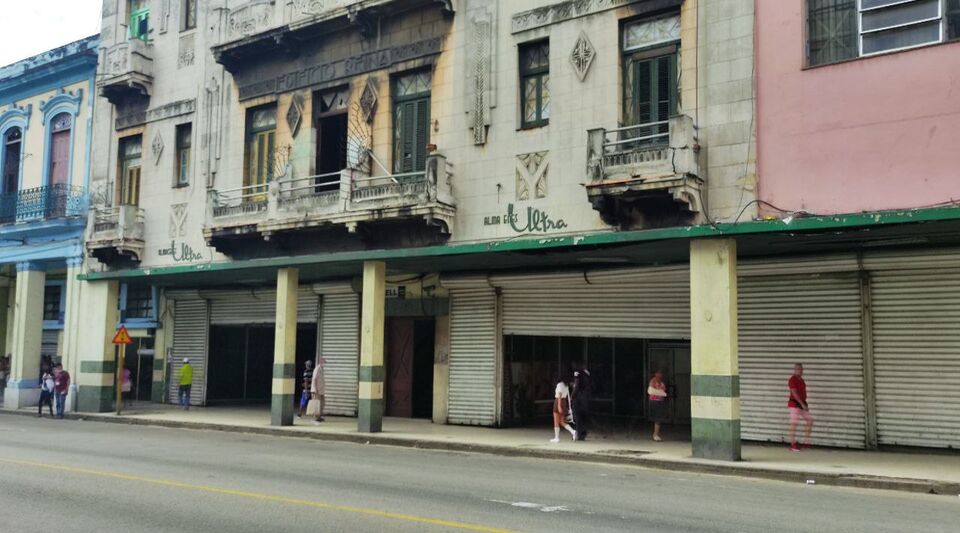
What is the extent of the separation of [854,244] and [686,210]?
306 centimetres

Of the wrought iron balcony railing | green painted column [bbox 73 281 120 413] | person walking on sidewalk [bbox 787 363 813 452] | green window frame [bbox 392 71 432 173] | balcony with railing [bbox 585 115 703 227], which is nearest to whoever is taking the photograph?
balcony with railing [bbox 585 115 703 227]

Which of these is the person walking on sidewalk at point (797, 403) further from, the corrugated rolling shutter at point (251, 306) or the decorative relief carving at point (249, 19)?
the decorative relief carving at point (249, 19)

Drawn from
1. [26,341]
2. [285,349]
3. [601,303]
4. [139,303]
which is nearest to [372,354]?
[285,349]

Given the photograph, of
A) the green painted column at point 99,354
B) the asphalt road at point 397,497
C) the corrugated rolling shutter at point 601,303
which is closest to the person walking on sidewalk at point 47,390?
the green painted column at point 99,354

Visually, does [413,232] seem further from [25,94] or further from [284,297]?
[25,94]

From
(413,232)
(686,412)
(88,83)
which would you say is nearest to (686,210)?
(413,232)

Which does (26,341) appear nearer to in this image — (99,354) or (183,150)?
(99,354)

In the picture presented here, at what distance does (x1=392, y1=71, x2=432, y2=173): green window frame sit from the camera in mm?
20516

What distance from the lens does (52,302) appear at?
110 ft

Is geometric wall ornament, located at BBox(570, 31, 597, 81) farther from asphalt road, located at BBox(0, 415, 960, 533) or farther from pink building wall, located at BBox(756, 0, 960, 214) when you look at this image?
asphalt road, located at BBox(0, 415, 960, 533)

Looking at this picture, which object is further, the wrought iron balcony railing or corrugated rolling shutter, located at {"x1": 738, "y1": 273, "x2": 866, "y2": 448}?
the wrought iron balcony railing

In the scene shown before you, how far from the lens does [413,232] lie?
19797 mm

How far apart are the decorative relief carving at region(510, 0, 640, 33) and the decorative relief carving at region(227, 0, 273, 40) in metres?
7.69

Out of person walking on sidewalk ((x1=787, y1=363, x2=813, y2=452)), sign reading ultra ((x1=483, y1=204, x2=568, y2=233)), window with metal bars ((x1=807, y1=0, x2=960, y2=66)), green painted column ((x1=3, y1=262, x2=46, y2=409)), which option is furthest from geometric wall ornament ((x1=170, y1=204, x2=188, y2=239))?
window with metal bars ((x1=807, y1=0, x2=960, y2=66))
